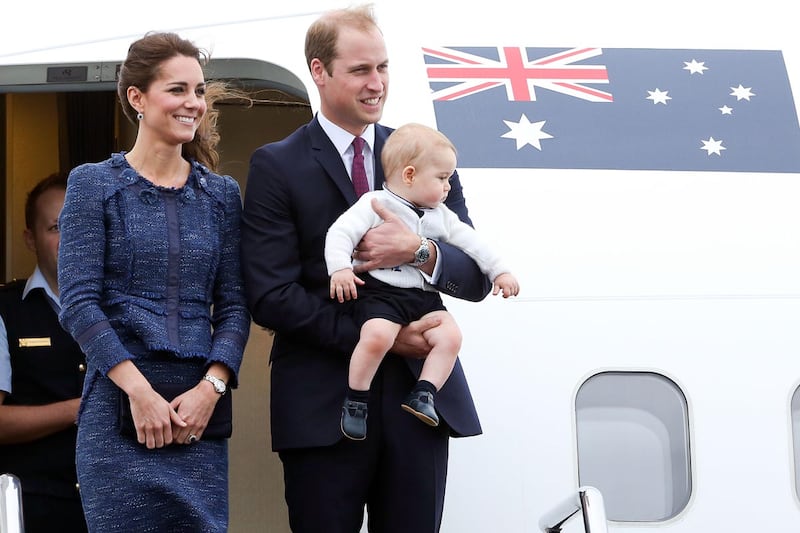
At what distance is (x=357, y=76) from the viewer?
10.3ft

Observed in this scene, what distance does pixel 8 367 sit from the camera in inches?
151

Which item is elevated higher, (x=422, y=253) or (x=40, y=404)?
(x=422, y=253)

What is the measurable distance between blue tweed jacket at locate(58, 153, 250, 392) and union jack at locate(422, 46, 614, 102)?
4.23 feet

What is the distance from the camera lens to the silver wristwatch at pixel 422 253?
3.02 meters

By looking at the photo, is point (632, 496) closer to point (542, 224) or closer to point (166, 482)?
point (542, 224)

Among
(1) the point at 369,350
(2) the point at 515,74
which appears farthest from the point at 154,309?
(2) the point at 515,74

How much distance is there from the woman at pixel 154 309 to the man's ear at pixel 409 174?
507 millimetres

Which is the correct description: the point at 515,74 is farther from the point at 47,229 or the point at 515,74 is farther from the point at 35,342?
the point at 35,342

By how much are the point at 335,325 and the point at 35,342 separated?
4.57 feet

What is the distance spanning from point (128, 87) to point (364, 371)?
0.97 meters

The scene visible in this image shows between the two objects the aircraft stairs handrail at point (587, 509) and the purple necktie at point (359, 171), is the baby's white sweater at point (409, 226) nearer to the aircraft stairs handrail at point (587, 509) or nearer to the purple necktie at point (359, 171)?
the purple necktie at point (359, 171)

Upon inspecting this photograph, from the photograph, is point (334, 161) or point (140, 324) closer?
point (140, 324)

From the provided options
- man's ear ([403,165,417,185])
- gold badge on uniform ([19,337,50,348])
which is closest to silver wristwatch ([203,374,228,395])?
man's ear ([403,165,417,185])

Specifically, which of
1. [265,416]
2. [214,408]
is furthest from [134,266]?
[265,416]
